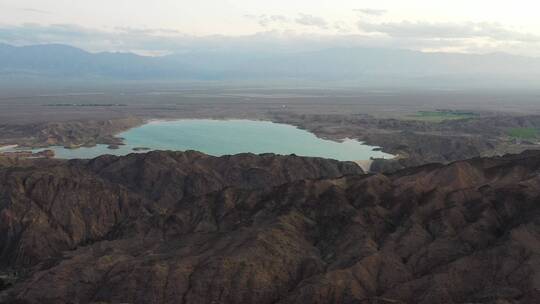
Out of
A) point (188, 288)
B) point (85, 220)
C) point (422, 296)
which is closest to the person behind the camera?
point (422, 296)

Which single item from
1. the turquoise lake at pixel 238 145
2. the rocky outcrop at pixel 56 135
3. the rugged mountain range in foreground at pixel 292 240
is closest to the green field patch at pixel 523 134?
the turquoise lake at pixel 238 145

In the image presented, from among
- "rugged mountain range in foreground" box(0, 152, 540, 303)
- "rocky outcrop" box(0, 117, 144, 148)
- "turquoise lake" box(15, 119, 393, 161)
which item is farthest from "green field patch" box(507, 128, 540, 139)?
"rocky outcrop" box(0, 117, 144, 148)

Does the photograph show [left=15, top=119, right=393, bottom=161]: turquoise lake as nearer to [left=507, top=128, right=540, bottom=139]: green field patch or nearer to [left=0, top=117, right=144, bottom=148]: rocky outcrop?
[left=0, top=117, right=144, bottom=148]: rocky outcrop

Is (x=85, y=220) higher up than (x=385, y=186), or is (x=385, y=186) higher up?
(x=385, y=186)

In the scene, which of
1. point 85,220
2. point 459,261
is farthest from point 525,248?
point 85,220

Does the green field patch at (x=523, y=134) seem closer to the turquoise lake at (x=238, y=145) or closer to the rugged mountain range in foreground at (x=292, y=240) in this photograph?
the turquoise lake at (x=238, y=145)

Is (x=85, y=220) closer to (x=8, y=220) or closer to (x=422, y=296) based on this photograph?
(x=8, y=220)

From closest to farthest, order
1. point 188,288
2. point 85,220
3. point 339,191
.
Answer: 1. point 188,288
2. point 339,191
3. point 85,220

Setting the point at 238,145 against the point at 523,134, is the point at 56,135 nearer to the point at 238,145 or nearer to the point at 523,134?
the point at 238,145
